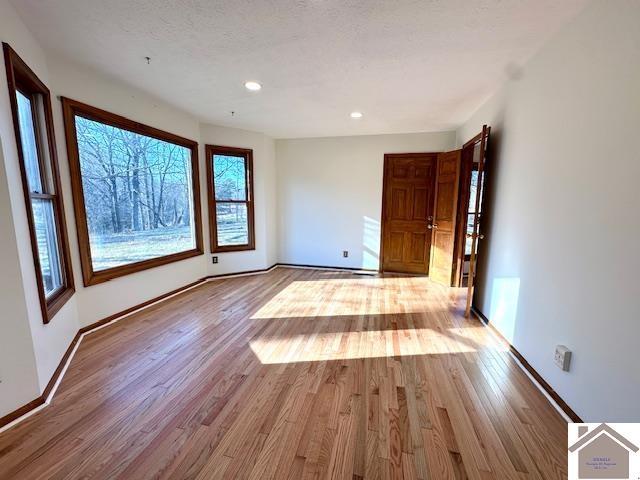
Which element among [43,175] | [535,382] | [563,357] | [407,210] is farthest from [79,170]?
[407,210]

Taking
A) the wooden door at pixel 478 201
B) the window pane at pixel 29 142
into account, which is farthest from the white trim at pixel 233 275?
the wooden door at pixel 478 201

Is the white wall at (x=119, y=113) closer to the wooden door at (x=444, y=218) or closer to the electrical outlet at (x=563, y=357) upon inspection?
the wooden door at (x=444, y=218)

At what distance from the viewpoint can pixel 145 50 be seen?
7.17 feet

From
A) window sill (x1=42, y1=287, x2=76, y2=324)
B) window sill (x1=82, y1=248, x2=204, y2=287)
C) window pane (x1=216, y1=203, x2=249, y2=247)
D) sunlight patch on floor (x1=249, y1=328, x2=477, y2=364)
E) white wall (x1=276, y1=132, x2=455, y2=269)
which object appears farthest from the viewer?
white wall (x1=276, y1=132, x2=455, y2=269)

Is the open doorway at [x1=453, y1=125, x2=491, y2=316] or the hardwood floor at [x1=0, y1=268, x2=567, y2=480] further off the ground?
the open doorway at [x1=453, y1=125, x2=491, y2=316]

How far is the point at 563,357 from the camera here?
1.70 metres

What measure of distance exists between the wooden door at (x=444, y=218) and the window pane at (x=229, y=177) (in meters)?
3.23

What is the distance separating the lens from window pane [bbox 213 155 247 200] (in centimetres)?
444

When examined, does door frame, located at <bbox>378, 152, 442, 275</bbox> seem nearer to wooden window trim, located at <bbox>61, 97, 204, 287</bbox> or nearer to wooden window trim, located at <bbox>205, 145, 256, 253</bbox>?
wooden window trim, located at <bbox>205, 145, 256, 253</bbox>

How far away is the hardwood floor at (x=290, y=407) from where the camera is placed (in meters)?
1.37

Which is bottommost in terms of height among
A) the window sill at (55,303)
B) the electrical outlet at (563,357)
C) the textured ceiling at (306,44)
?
the electrical outlet at (563,357)

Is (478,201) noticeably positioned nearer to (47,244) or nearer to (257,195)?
(257,195)

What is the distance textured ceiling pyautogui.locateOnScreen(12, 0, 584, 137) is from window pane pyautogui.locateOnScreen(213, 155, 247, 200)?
1231 millimetres

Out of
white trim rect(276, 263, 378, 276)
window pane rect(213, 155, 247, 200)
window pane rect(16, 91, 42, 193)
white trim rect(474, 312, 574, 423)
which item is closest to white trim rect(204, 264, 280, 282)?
white trim rect(276, 263, 378, 276)
